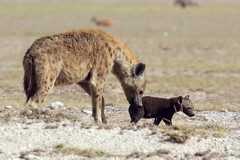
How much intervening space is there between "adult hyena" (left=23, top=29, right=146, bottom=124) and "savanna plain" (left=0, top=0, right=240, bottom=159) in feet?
1.25

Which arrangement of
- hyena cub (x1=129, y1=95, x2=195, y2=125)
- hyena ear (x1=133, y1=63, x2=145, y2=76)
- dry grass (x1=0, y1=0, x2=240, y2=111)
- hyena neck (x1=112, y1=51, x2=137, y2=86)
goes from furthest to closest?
dry grass (x1=0, y1=0, x2=240, y2=111) → hyena cub (x1=129, y1=95, x2=195, y2=125) → hyena ear (x1=133, y1=63, x2=145, y2=76) → hyena neck (x1=112, y1=51, x2=137, y2=86)

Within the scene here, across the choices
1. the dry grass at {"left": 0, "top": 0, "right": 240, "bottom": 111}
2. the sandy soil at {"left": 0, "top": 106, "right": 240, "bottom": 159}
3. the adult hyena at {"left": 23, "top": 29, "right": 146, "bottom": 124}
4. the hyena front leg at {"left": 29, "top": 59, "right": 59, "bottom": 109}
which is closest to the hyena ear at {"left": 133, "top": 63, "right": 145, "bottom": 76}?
the adult hyena at {"left": 23, "top": 29, "right": 146, "bottom": 124}

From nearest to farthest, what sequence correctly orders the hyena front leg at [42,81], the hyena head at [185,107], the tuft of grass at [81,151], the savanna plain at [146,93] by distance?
the tuft of grass at [81,151]
the savanna plain at [146,93]
the hyena front leg at [42,81]
the hyena head at [185,107]

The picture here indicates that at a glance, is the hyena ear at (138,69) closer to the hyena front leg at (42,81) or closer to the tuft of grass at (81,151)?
the hyena front leg at (42,81)

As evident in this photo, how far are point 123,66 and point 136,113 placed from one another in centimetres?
75

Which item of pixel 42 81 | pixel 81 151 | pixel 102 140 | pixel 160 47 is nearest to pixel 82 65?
pixel 42 81

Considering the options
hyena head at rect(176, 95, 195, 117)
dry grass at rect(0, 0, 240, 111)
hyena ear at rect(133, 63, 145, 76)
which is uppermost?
hyena ear at rect(133, 63, 145, 76)

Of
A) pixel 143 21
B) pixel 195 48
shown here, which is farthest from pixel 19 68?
pixel 143 21

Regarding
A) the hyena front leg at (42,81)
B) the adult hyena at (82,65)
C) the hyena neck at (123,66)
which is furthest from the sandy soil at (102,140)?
the hyena neck at (123,66)

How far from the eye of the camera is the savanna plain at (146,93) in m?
9.34

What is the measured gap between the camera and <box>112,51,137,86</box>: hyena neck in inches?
461

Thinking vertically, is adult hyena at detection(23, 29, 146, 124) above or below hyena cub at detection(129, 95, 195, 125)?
above

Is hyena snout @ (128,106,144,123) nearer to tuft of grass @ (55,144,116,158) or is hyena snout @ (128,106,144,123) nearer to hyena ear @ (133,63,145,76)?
hyena ear @ (133,63,145,76)

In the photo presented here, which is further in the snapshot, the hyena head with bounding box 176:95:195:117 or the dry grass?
the dry grass
